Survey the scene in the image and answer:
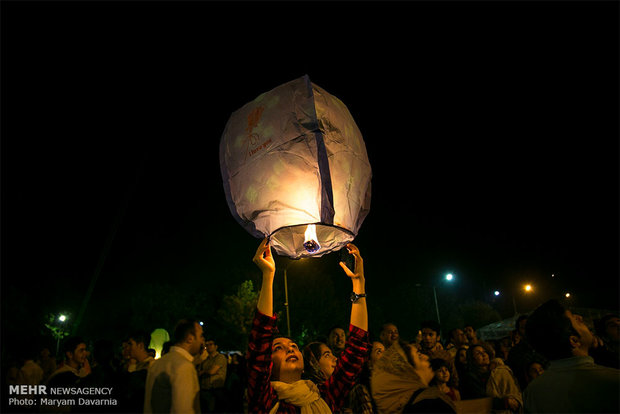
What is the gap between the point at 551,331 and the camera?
2553 mm

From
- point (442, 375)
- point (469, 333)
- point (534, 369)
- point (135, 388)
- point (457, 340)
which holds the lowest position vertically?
point (534, 369)

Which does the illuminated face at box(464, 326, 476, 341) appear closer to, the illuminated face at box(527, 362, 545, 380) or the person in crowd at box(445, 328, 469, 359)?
the person in crowd at box(445, 328, 469, 359)

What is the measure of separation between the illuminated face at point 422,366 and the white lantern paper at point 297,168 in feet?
3.11

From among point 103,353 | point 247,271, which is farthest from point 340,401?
point 247,271

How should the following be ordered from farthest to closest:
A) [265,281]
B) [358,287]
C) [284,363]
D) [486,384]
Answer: [486,384]
[358,287]
[284,363]
[265,281]

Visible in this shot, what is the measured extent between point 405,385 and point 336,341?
3.80 metres

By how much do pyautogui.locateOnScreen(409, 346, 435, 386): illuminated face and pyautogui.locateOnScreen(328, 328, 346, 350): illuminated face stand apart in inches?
139

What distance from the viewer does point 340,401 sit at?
10.3ft

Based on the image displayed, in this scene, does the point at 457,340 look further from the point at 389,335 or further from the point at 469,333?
the point at 389,335

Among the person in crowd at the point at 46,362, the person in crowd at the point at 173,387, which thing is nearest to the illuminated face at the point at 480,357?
the person in crowd at the point at 173,387

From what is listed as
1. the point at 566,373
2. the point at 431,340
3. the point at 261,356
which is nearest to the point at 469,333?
the point at 431,340

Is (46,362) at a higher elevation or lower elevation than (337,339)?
higher

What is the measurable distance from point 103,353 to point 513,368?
247 inches

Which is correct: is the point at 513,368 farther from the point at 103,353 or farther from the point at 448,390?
the point at 103,353
